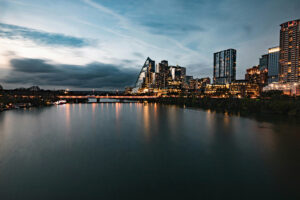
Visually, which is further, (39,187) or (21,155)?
(21,155)

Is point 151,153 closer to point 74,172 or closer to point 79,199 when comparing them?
point 74,172

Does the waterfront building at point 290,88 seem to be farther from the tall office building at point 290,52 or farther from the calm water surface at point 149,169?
the calm water surface at point 149,169

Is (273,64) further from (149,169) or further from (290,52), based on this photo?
(149,169)

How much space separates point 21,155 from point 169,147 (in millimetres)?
15332

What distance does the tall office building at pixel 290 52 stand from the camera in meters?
149

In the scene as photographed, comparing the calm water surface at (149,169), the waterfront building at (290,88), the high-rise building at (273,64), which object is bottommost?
the calm water surface at (149,169)

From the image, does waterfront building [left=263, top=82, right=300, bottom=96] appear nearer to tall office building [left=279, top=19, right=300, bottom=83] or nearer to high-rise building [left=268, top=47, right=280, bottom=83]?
tall office building [left=279, top=19, right=300, bottom=83]

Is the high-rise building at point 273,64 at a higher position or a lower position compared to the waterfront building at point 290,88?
higher

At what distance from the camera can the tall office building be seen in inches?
5881

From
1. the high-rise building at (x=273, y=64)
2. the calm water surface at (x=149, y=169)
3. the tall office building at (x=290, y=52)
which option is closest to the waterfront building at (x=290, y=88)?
the tall office building at (x=290, y=52)

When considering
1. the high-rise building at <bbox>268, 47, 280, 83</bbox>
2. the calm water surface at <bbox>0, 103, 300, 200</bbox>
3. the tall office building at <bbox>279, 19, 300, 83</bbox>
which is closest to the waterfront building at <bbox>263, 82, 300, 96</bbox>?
the tall office building at <bbox>279, 19, 300, 83</bbox>

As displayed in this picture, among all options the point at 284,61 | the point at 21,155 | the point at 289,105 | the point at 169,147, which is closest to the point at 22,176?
the point at 21,155

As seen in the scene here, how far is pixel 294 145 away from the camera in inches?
770

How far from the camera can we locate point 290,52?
155625mm
